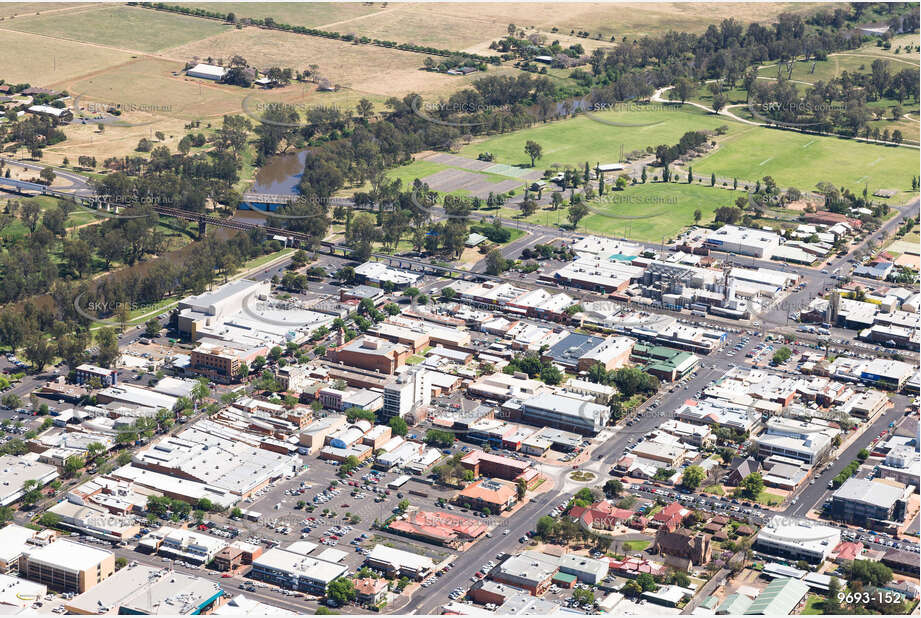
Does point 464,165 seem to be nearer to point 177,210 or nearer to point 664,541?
point 177,210

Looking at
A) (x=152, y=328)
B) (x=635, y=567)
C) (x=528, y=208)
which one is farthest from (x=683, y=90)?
(x=635, y=567)

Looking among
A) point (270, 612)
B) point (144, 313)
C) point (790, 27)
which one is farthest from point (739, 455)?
point (790, 27)

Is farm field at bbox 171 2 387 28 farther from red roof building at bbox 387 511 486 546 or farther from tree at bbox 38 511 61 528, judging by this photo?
red roof building at bbox 387 511 486 546

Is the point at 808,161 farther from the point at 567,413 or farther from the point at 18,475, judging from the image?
the point at 18,475

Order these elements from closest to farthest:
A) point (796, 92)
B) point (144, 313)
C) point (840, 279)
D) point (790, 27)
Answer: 1. point (144, 313)
2. point (840, 279)
3. point (796, 92)
4. point (790, 27)

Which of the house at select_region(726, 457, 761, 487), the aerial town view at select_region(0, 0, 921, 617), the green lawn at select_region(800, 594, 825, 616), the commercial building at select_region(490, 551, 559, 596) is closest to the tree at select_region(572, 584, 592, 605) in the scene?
the aerial town view at select_region(0, 0, 921, 617)

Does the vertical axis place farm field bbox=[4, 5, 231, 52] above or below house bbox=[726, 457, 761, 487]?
above

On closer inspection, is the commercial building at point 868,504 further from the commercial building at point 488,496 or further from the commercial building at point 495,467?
the commercial building at point 488,496

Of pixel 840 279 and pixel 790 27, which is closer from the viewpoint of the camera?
pixel 840 279

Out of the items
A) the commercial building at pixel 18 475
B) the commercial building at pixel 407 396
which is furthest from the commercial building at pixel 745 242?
the commercial building at pixel 18 475
